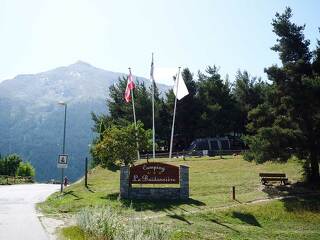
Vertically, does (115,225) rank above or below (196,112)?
below

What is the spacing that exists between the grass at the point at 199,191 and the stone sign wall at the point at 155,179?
0.95 metres

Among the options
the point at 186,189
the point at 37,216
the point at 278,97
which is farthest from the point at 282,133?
the point at 37,216

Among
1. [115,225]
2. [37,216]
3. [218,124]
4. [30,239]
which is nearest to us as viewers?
[115,225]

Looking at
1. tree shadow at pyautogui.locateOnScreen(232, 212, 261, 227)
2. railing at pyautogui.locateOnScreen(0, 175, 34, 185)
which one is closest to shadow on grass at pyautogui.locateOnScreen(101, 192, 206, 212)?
tree shadow at pyautogui.locateOnScreen(232, 212, 261, 227)

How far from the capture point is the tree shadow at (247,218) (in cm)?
2445

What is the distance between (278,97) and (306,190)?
6.91 meters

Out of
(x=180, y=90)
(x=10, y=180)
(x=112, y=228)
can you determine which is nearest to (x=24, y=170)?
(x=10, y=180)

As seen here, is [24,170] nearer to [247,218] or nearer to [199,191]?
[199,191]

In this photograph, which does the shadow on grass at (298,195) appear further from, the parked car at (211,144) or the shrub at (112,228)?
the parked car at (211,144)

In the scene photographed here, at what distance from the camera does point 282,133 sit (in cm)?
3114

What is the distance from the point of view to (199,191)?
33.6 meters

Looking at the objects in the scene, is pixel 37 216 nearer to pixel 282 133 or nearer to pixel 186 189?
pixel 186 189

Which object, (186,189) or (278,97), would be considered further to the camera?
(278,97)

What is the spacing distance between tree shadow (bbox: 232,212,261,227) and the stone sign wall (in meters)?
5.66
